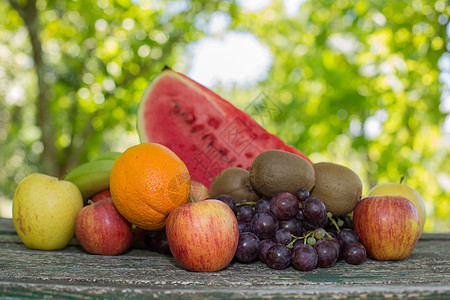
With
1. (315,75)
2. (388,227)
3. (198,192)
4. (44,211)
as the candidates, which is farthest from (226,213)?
(315,75)

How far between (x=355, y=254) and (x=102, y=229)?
0.66 meters

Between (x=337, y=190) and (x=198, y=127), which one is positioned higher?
(x=198, y=127)

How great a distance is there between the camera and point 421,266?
2.93 ft

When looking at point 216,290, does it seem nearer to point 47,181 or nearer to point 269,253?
point 269,253

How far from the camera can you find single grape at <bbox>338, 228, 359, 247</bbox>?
0.97m

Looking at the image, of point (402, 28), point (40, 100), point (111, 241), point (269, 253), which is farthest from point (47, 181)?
point (402, 28)

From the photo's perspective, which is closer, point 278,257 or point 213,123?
point 278,257

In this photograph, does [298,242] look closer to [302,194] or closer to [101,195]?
[302,194]

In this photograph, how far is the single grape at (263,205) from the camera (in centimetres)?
95

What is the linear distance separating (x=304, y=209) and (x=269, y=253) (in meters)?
0.15

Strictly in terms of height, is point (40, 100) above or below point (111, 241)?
above

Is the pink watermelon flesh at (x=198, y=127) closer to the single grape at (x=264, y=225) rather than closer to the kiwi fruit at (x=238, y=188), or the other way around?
the kiwi fruit at (x=238, y=188)

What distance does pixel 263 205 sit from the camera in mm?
959

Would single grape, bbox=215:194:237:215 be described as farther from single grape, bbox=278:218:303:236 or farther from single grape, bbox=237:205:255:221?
single grape, bbox=278:218:303:236
